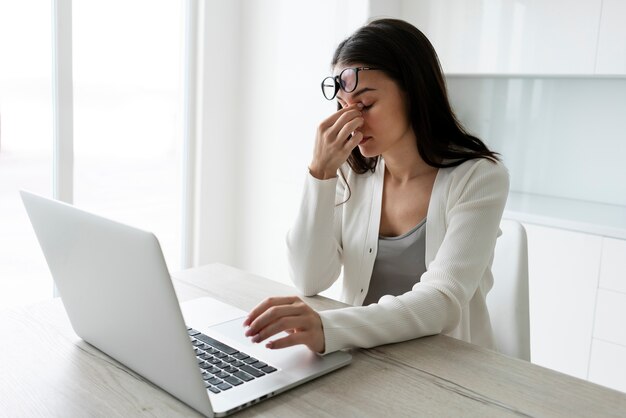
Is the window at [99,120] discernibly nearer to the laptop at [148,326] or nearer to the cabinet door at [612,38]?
the laptop at [148,326]

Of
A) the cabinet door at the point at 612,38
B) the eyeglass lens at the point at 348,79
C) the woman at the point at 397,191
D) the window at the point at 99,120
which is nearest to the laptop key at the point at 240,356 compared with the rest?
the woman at the point at 397,191

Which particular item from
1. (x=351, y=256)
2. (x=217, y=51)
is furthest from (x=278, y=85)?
(x=351, y=256)

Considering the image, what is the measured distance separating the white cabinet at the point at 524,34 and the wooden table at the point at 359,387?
1.80 m

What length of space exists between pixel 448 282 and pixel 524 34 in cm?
181

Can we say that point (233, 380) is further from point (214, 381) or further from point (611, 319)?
point (611, 319)

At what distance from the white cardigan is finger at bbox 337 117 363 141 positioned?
4.2 inches

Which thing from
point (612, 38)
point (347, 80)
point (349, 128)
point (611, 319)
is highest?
point (612, 38)

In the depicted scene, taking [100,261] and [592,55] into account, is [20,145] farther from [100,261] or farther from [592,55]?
[592,55]

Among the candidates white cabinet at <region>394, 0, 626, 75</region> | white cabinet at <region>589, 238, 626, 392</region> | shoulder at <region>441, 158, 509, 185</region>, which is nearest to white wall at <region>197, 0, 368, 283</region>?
white cabinet at <region>394, 0, 626, 75</region>

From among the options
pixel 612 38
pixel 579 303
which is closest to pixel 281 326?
pixel 579 303

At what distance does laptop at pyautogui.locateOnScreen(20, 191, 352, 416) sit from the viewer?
2.54 ft

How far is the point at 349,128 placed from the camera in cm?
138

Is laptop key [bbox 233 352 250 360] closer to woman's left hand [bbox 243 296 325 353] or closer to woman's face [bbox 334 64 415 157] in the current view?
woman's left hand [bbox 243 296 325 353]

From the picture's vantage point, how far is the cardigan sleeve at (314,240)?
1393 millimetres
